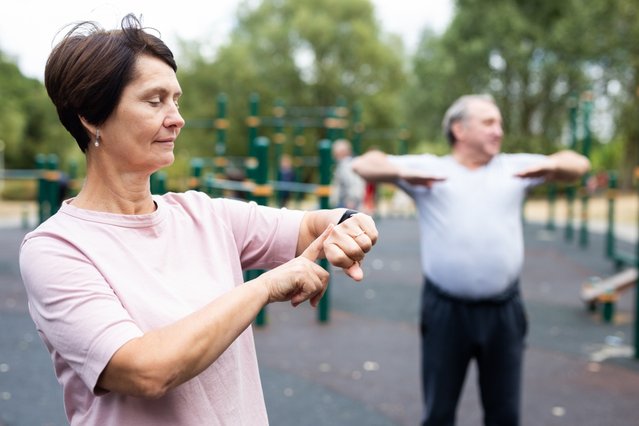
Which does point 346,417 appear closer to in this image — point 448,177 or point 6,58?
point 448,177

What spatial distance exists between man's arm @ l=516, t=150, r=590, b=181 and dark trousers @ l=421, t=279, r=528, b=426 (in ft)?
1.84

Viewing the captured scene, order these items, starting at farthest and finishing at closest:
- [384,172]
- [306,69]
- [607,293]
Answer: [306,69] < [607,293] < [384,172]

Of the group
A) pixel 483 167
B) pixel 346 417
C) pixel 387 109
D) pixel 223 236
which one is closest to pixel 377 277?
pixel 346 417

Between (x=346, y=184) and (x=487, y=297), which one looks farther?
(x=346, y=184)

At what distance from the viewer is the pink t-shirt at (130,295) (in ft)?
4.19

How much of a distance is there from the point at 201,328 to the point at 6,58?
38.2 metres

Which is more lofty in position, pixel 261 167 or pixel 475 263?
pixel 261 167

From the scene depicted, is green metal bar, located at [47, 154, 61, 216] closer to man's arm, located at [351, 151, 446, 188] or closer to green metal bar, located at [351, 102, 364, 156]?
green metal bar, located at [351, 102, 364, 156]

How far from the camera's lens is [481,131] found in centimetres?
349

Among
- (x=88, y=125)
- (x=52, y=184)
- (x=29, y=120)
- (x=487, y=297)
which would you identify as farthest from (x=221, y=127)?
(x=29, y=120)

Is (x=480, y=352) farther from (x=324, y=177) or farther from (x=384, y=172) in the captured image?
(x=324, y=177)

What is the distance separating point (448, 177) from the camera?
348 centimetres

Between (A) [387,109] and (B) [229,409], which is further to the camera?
(A) [387,109]

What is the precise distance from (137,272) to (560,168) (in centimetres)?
258
